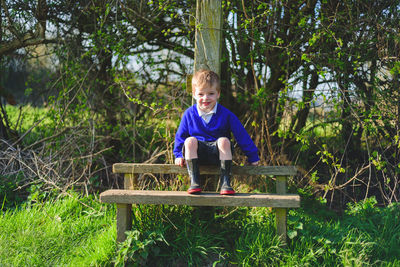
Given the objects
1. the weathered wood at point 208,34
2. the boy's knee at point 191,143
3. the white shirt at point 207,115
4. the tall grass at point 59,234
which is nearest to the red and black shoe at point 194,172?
the boy's knee at point 191,143

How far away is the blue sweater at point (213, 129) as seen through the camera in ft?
10.7

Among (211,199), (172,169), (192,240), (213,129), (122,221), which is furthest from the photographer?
(172,169)

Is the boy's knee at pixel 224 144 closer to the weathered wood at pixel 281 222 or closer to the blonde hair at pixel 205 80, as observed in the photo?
the blonde hair at pixel 205 80

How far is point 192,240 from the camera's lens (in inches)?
123

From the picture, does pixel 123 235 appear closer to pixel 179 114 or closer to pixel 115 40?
pixel 179 114

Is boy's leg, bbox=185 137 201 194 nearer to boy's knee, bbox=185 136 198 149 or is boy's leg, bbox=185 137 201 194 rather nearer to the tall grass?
boy's knee, bbox=185 136 198 149

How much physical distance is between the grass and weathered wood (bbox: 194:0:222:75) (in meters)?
1.35

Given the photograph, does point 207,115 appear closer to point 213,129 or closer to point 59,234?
point 213,129

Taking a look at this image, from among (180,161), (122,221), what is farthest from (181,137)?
(122,221)

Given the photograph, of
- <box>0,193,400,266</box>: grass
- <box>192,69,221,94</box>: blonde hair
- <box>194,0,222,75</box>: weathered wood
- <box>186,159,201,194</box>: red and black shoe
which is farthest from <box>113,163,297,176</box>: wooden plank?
<box>194,0,222,75</box>: weathered wood

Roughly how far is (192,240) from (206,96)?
118cm

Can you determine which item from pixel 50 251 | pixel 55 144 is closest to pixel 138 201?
pixel 50 251

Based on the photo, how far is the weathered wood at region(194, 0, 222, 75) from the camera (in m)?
3.48

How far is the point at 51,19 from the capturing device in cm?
498
